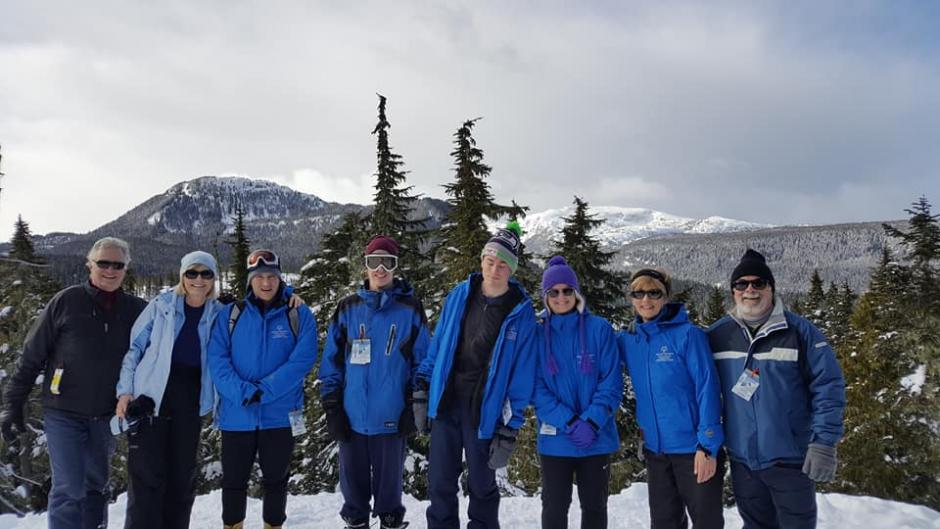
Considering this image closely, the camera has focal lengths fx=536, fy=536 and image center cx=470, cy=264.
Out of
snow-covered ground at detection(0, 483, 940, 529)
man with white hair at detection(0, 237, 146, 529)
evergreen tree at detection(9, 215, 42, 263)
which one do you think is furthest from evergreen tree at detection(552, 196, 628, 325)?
evergreen tree at detection(9, 215, 42, 263)

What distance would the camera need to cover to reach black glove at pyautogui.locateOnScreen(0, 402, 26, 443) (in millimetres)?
4219

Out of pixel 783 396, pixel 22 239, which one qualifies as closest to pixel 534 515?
pixel 783 396

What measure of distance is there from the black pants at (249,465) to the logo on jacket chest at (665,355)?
3001 millimetres

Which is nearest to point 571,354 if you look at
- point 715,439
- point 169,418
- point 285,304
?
Result: point 715,439

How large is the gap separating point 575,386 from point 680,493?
1069 millimetres

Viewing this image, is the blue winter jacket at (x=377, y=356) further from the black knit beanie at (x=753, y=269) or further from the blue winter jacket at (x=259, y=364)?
the black knit beanie at (x=753, y=269)

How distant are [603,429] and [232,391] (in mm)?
2829

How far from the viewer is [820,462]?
11.3 ft

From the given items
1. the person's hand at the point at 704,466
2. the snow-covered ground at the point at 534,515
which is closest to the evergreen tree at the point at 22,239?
the snow-covered ground at the point at 534,515

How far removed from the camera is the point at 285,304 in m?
4.52

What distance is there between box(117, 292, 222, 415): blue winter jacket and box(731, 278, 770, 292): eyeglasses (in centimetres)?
414

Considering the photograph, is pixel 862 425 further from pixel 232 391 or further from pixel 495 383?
pixel 232 391

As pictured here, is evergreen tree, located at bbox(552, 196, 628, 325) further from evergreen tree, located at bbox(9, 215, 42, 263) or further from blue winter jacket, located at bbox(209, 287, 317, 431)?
evergreen tree, located at bbox(9, 215, 42, 263)

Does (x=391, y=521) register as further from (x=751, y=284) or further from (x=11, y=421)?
(x=751, y=284)
